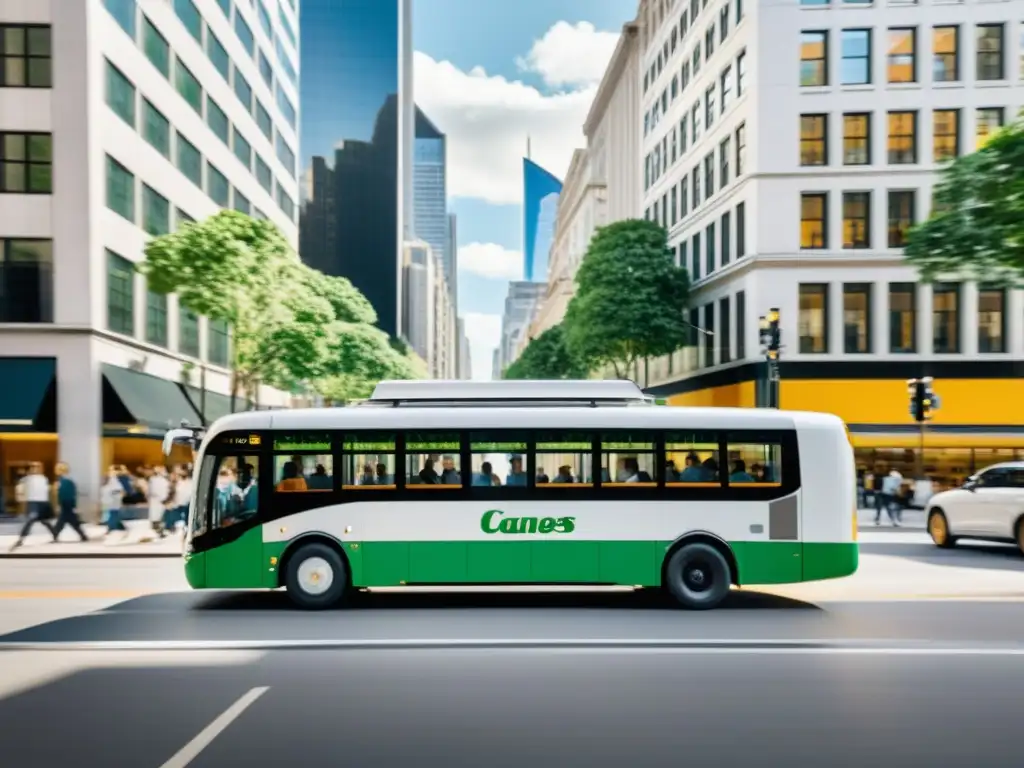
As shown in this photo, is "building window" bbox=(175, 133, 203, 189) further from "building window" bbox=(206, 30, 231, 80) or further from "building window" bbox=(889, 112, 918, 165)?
"building window" bbox=(889, 112, 918, 165)

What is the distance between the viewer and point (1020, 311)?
37.4m

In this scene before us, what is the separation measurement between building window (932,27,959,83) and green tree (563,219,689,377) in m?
14.4

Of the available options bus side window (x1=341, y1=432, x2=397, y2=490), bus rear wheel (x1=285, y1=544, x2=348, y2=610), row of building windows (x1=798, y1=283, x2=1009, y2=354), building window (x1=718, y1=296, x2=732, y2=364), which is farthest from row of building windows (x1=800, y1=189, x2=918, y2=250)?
bus rear wheel (x1=285, y1=544, x2=348, y2=610)

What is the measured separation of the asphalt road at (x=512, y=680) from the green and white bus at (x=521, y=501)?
0.55m

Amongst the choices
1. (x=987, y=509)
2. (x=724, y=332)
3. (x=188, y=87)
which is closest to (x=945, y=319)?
(x=724, y=332)

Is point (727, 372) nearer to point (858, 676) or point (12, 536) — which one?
point (12, 536)

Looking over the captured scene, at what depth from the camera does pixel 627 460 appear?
13219 mm

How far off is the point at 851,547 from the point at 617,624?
141 inches

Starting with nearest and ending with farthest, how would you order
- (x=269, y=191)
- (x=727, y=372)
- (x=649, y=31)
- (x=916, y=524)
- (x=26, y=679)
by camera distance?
(x=26, y=679), (x=916, y=524), (x=727, y=372), (x=269, y=191), (x=649, y=31)

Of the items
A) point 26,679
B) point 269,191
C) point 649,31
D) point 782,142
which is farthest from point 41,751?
point 649,31

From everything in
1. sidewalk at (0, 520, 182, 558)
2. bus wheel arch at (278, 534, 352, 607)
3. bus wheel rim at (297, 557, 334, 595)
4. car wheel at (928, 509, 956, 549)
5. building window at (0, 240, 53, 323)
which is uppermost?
building window at (0, 240, 53, 323)

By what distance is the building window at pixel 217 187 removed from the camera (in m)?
44.1

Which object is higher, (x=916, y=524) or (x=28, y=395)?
(x=28, y=395)

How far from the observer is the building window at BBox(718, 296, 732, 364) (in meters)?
42.1
